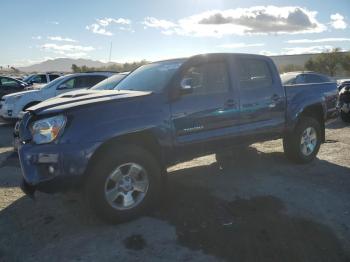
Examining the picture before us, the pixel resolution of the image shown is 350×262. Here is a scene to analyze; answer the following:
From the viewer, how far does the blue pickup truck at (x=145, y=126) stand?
4.09 meters

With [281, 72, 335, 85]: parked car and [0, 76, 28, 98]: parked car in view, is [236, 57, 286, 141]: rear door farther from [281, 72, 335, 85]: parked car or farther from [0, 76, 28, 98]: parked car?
[0, 76, 28, 98]: parked car

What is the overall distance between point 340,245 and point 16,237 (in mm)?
Answer: 3360

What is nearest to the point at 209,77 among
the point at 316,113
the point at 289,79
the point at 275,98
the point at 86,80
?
the point at 275,98

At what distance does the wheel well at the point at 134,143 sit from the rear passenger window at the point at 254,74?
1750mm

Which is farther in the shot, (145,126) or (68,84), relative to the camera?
(68,84)

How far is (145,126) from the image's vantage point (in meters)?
4.49

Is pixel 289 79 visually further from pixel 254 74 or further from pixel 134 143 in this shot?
pixel 134 143

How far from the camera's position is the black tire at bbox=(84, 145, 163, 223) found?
4195mm

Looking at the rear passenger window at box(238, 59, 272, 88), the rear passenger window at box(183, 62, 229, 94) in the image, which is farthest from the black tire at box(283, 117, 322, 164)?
the rear passenger window at box(183, 62, 229, 94)

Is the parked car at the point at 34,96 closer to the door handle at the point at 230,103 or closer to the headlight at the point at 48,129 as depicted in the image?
the door handle at the point at 230,103

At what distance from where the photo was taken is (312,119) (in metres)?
6.99

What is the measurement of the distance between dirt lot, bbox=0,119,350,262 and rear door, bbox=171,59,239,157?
0.79 m

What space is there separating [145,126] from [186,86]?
0.69 meters

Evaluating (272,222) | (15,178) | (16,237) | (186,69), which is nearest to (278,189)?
(272,222)
